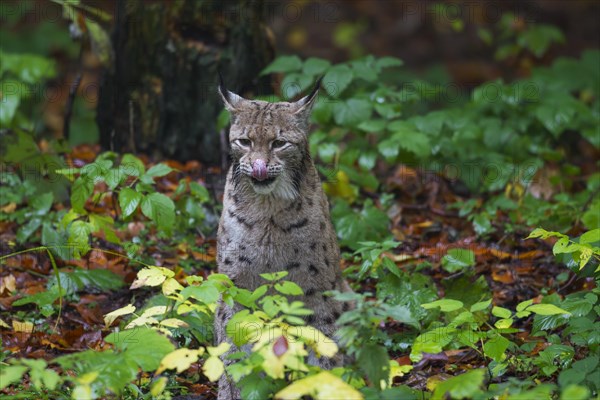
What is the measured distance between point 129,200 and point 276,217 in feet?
3.22

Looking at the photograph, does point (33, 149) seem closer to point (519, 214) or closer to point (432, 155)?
point (432, 155)

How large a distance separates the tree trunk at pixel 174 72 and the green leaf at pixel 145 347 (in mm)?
3905

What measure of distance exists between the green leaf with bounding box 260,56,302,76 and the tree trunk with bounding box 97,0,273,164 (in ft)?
1.25

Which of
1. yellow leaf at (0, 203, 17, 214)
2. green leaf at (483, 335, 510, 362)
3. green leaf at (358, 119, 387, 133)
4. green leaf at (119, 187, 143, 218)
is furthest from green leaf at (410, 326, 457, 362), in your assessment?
yellow leaf at (0, 203, 17, 214)

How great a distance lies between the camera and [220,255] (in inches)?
216

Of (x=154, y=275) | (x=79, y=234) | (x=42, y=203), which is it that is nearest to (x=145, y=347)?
(x=154, y=275)

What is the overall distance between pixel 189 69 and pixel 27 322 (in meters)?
2.96

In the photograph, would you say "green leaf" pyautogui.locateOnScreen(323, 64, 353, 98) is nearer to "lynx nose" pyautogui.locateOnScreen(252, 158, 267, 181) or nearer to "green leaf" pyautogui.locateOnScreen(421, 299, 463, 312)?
"lynx nose" pyautogui.locateOnScreen(252, 158, 267, 181)

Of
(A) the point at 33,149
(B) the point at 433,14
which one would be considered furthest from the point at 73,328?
(B) the point at 433,14

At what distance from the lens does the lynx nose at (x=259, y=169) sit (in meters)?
5.06

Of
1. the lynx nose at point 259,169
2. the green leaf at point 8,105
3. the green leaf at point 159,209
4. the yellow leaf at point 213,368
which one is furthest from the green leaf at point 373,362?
the green leaf at point 8,105

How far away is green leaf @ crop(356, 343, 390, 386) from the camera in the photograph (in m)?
4.07

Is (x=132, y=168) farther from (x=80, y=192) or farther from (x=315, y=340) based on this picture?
(x=315, y=340)

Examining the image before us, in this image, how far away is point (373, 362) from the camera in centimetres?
409
